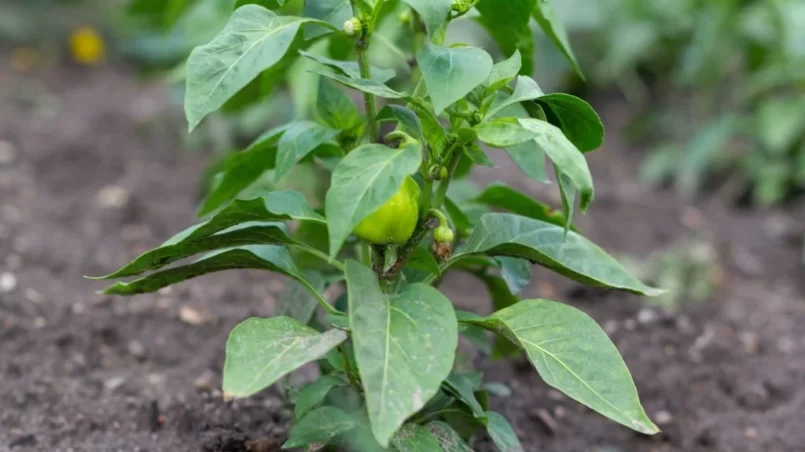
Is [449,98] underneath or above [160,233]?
above

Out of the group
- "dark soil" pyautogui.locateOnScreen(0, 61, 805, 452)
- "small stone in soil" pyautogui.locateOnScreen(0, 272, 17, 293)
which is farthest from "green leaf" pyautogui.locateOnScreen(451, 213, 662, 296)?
"small stone in soil" pyautogui.locateOnScreen(0, 272, 17, 293)

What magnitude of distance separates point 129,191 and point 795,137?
297cm

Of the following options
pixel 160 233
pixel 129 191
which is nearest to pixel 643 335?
pixel 160 233

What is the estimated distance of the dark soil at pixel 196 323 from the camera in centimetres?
195

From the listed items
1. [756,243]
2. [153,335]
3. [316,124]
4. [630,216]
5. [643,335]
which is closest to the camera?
[316,124]

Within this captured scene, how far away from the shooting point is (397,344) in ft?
4.18

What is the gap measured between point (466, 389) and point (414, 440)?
221 mm

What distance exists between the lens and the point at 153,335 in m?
2.44

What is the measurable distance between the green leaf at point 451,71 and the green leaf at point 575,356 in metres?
0.40

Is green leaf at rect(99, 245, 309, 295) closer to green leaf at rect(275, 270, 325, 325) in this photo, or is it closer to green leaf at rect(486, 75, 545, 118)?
green leaf at rect(275, 270, 325, 325)

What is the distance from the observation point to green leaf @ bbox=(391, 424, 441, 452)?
56.5 inches

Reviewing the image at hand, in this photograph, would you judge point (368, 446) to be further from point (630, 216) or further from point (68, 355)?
point (630, 216)

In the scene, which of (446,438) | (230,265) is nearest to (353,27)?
(230,265)

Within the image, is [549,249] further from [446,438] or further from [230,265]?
[230,265]
